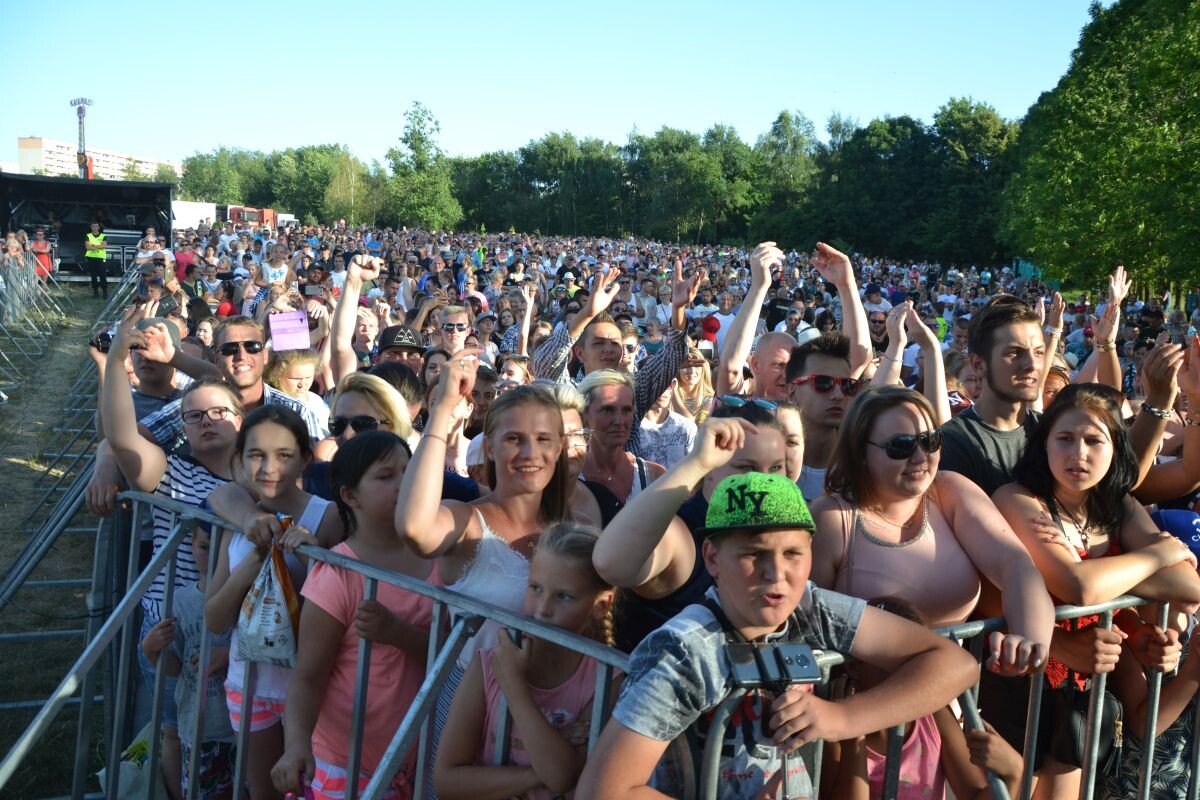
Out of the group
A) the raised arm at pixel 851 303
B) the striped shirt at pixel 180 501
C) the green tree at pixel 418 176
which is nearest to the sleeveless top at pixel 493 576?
the striped shirt at pixel 180 501

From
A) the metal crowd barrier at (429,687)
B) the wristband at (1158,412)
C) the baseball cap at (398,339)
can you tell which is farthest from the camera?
the baseball cap at (398,339)

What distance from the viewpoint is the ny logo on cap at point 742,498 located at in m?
2.09

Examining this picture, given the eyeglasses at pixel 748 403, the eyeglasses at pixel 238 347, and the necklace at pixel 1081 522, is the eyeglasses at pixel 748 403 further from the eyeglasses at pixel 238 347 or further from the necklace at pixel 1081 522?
the eyeglasses at pixel 238 347

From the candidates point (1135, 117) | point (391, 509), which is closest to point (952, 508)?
point (391, 509)

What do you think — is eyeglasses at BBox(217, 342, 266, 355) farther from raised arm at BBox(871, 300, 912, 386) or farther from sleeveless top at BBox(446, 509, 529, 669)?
raised arm at BBox(871, 300, 912, 386)

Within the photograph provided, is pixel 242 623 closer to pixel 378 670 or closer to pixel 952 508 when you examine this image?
pixel 378 670

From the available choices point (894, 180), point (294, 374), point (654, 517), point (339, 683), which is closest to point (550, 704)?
point (654, 517)

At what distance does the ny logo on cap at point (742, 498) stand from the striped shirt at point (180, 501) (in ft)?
7.72

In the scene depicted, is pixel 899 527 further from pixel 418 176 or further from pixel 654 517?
pixel 418 176

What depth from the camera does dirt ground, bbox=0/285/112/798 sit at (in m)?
4.79

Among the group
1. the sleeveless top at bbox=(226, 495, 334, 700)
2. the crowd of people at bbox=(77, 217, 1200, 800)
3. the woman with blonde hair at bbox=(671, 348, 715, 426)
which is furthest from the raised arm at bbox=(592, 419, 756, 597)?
the woman with blonde hair at bbox=(671, 348, 715, 426)

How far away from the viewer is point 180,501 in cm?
374

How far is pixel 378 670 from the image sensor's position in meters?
3.00

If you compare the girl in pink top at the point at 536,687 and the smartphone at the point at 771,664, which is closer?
the smartphone at the point at 771,664
